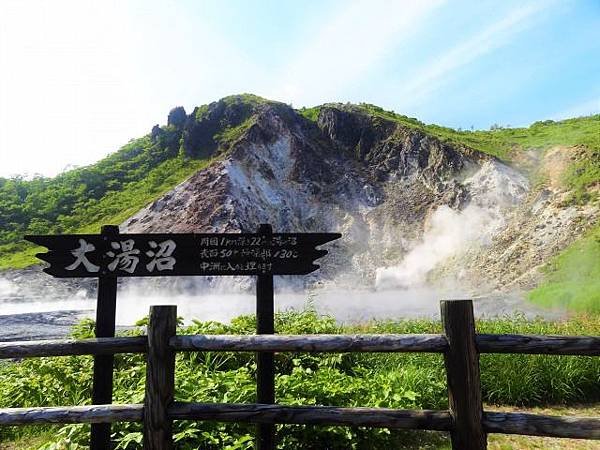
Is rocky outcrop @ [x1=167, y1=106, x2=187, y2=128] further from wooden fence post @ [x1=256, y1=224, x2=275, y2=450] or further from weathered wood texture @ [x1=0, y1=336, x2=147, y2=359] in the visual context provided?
weathered wood texture @ [x1=0, y1=336, x2=147, y2=359]

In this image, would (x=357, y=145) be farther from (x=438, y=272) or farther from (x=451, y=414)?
(x=451, y=414)

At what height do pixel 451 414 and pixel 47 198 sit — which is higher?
pixel 47 198

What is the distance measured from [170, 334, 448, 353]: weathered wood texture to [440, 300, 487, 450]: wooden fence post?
4.3 inches

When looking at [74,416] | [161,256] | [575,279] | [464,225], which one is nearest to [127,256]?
[161,256]

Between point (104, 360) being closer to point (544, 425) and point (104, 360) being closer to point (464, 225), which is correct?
point (544, 425)

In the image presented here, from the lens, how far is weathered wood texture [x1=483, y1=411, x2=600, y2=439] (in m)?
3.07

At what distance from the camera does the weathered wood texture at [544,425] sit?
10.1 feet

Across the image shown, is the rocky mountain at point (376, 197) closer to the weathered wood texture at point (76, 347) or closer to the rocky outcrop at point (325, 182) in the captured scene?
the rocky outcrop at point (325, 182)

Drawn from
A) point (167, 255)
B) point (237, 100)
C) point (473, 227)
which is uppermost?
point (237, 100)

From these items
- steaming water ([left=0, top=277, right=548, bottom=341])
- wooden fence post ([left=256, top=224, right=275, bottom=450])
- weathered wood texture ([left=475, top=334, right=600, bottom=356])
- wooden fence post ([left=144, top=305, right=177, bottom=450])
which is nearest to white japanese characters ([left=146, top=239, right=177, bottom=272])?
wooden fence post ([left=144, top=305, right=177, bottom=450])

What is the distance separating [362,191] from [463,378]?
3487 cm

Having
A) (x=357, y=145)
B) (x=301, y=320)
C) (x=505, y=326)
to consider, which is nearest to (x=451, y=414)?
(x=301, y=320)

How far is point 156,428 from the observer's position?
355 cm

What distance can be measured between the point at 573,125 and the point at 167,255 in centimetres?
4427
